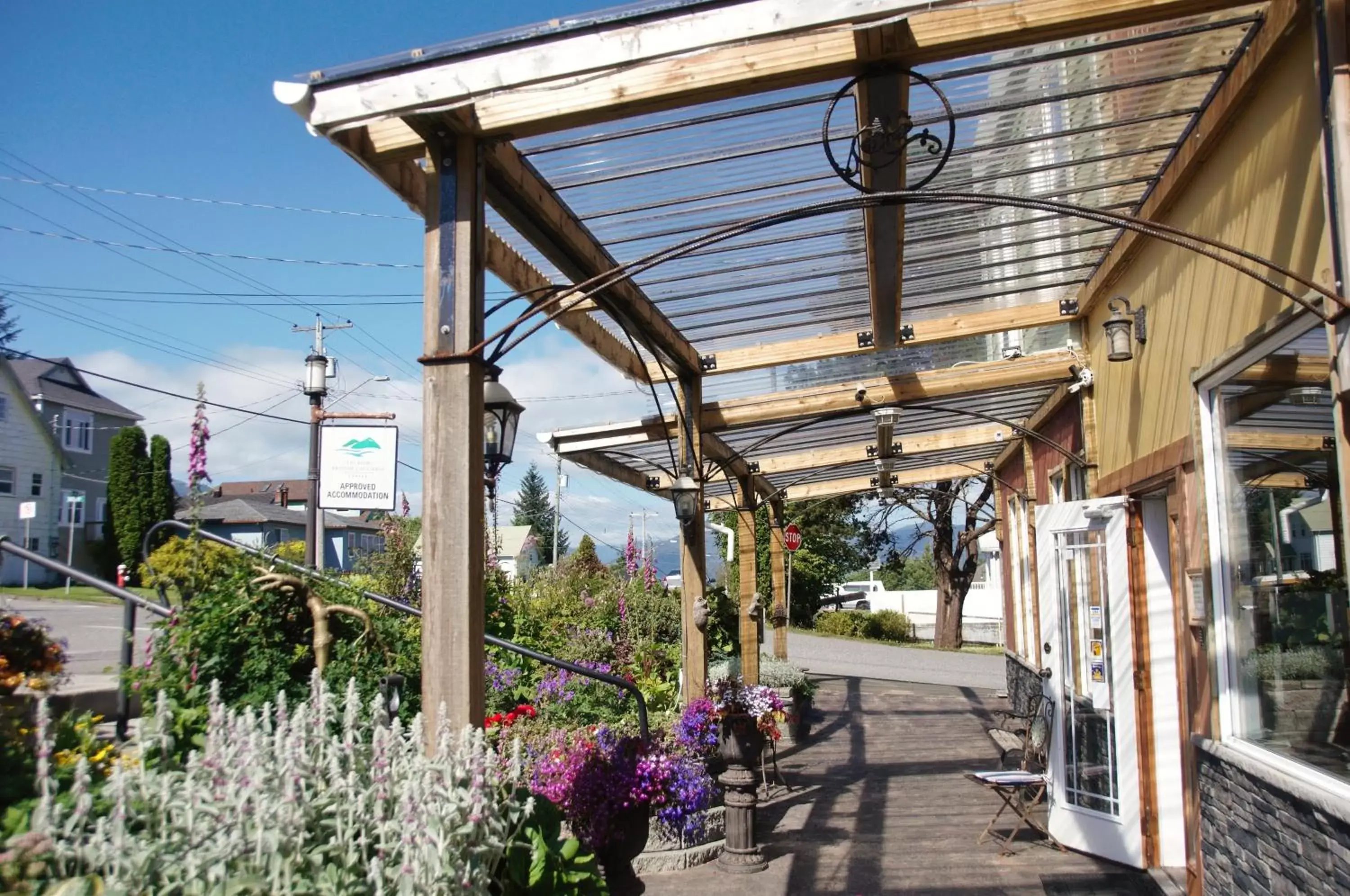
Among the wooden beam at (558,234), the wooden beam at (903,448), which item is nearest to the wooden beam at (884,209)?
the wooden beam at (558,234)

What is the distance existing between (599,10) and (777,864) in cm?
519

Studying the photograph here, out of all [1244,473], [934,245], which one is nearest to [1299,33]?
[1244,473]

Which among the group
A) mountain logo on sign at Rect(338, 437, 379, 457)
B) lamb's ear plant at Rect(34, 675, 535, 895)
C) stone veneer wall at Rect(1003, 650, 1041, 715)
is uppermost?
mountain logo on sign at Rect(338, 437, 379, 457)

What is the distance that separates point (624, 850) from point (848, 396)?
206 inches

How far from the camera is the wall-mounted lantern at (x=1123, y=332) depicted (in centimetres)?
604

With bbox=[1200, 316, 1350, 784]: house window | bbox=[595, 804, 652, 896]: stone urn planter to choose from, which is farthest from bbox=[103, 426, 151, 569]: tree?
bbox=[1200, 316, 1350, 784]: house window

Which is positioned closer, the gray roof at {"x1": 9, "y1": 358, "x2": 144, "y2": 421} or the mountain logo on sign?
the mountain logo on sign

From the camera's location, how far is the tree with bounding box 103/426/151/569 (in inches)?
1234

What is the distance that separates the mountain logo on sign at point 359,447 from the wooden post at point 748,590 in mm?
4143

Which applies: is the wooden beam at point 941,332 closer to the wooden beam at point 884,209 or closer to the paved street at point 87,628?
the wooden beam at point 884,209

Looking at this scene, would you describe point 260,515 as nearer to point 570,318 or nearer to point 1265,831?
point 570,318

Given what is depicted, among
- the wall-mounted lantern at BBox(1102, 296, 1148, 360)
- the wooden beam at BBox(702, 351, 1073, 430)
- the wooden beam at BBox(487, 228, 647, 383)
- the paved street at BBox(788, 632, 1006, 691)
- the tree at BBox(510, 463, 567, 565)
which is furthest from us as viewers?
the tree at BBox(510, 463, 567, 565)

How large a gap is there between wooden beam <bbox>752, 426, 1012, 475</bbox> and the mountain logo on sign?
14.5ft

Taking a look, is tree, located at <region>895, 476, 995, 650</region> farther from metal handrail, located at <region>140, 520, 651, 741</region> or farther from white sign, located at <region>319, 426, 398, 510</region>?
metal handrail, located at <region>140, 520, 651, 741</region>
